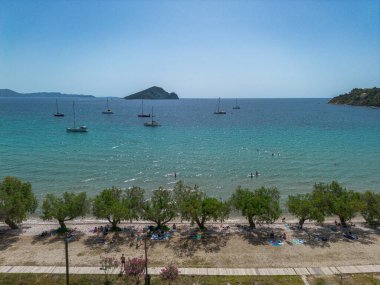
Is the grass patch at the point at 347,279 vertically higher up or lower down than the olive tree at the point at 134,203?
lower down

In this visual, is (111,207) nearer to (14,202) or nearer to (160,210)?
(160,210)

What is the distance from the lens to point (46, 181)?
61000mm

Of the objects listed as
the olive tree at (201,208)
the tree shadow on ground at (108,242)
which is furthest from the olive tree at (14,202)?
the olive tree at (201,208)

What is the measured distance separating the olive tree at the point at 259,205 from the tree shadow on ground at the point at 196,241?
397cm

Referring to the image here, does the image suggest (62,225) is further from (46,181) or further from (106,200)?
(46,181)

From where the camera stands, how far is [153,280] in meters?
28.0

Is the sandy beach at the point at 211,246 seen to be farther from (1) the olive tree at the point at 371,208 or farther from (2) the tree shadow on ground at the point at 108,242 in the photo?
(1) the olive tree at the point at 371,208

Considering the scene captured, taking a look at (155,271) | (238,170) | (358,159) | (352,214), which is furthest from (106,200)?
(358,159)

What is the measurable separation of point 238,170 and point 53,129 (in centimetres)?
9356

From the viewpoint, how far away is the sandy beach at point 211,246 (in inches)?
1256

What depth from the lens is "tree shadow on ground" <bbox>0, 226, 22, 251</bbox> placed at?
3588 centimetres

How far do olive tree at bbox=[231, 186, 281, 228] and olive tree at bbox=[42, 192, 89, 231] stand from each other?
19462 mm

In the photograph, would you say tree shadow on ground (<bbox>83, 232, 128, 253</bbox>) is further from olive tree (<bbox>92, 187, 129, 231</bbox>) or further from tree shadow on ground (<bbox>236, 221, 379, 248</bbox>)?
tree shadow on ground (<bbox>236, 221, 379, 248</bbox>)

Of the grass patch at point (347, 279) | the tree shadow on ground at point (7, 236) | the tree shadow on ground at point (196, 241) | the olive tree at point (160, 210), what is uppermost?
the olive tree at point (160, 210)
